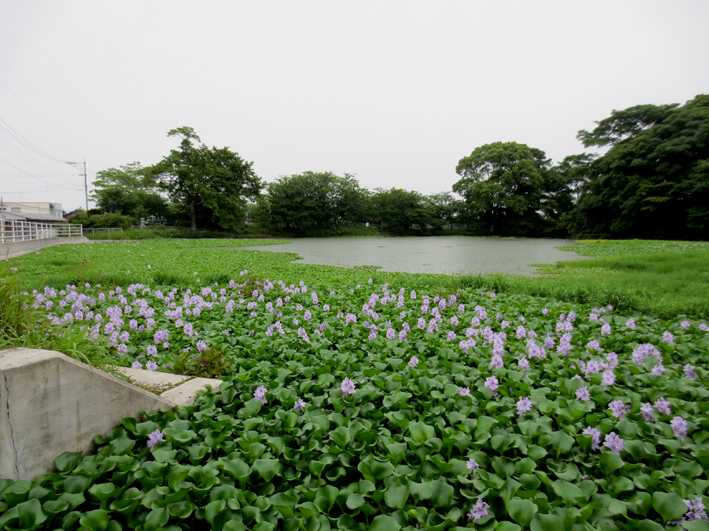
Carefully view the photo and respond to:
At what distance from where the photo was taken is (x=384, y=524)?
105 centimetres

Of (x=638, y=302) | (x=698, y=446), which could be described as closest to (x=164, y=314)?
(x=698, y=446)

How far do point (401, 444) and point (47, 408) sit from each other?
1.36m

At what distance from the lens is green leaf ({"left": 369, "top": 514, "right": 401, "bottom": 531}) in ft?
3.42

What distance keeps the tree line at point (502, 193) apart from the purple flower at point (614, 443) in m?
24.9

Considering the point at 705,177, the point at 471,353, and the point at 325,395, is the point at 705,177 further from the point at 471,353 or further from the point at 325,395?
the point at 325,395

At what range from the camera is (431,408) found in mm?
1773

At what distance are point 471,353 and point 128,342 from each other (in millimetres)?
2667

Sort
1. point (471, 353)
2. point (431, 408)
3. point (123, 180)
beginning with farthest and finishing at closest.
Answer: point (123, 180) → point (471, 353) → point (431, 408)

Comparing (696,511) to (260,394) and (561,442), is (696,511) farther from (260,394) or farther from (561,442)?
(260,394)

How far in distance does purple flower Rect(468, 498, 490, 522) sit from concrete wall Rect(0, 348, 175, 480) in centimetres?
152

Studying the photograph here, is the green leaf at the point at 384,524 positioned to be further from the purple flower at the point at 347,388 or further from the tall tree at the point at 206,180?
the tall tree at the point at 206,180

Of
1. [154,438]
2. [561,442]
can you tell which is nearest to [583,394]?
[561,442]

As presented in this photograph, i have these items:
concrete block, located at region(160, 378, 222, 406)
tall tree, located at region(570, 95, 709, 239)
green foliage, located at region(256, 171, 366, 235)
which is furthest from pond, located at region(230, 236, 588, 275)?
green foliage, located at region(256, 171, 366, 235)

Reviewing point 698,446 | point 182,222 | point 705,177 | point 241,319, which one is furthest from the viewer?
point 182,222
